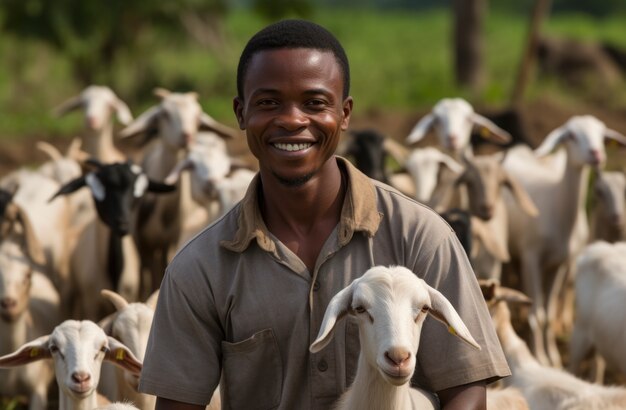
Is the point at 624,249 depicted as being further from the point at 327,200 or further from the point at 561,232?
the point at 327,200

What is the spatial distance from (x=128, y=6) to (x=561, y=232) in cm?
1000

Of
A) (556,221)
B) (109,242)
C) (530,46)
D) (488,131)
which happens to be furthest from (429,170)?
(530,46)

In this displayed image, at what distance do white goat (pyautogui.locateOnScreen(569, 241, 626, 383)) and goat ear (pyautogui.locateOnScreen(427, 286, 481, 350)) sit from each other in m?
3.89

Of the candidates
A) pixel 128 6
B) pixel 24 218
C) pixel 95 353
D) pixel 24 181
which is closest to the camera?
pixel 95 353

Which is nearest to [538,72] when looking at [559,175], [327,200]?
[559,175]

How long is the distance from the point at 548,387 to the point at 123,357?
1.91 meters

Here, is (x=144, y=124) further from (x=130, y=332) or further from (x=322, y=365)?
(x=322, y=365)

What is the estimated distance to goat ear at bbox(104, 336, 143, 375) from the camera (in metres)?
5.26

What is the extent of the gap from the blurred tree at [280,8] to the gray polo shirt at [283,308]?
1533 centimetres

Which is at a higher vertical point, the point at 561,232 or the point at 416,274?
the point at 416,274

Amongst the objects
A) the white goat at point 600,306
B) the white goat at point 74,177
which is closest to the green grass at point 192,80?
the white goat at point 74,177

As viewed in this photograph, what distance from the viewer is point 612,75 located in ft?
63.6

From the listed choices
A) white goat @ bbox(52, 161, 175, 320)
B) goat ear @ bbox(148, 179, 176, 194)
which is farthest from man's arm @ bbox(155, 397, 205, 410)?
goat ear @ bbox(148, 179, 176, 194)

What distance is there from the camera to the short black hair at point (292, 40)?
11.7 ft
